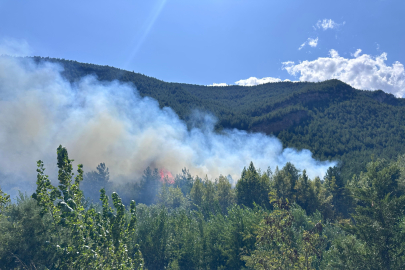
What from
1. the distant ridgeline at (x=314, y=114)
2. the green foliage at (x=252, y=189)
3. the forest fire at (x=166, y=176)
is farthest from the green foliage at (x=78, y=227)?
the forest fire at (x=166, y=176)

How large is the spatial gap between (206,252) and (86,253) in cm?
1891

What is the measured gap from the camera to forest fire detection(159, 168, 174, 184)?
10088 cm

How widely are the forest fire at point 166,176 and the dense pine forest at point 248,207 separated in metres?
0.67

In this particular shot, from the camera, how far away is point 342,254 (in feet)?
45.0

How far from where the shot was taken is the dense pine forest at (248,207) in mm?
8016

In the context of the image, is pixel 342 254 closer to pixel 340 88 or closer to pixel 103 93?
pixel 103 93

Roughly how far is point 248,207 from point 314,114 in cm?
9760

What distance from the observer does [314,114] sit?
12600cm

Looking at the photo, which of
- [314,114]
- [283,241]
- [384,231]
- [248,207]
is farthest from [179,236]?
[314,114]

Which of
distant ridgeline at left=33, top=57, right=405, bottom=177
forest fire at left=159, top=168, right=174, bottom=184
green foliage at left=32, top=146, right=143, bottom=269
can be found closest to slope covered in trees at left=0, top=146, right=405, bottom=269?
green foliage at left=32, top=146, right=143, bottom=269

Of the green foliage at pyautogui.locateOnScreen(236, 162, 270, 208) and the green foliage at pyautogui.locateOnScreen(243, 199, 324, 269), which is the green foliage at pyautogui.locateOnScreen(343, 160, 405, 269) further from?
the green foliage at pyautogui.locateOnScreen(236, 162, 270, 208)

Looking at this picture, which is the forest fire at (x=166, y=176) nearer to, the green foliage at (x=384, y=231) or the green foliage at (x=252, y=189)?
the green foliage at (x=252, y=189)

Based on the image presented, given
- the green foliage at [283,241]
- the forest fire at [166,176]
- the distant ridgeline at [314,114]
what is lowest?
the green foliage at [283,241]

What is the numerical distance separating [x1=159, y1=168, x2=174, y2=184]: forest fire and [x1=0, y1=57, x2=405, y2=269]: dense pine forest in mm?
668
